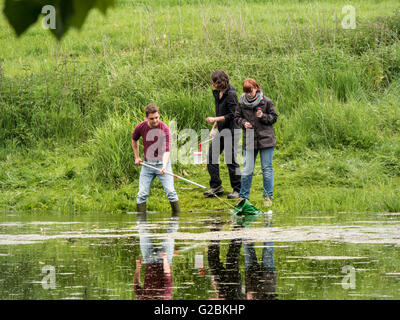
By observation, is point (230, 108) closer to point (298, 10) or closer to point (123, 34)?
point (123, 34)

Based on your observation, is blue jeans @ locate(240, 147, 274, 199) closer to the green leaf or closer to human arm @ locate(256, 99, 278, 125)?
human arm @ locate(256, 99, 278, 125)

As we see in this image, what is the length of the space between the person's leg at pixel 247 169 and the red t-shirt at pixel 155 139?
4.18ft

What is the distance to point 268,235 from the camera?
27.7 ft

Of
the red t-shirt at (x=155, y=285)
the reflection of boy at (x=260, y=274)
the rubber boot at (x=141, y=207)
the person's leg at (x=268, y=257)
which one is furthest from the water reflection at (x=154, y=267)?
the rubber boot at (x=141, y=207)

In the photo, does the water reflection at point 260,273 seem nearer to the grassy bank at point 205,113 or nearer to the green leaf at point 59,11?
the green leaf at point 59,11

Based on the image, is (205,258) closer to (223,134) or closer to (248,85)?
(248,85)

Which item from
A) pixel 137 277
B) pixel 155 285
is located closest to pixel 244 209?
pixel 137 277

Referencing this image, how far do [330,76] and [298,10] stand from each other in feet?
32.1

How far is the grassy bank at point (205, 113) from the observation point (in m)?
13.1

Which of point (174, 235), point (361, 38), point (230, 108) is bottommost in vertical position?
point (174, 235)
